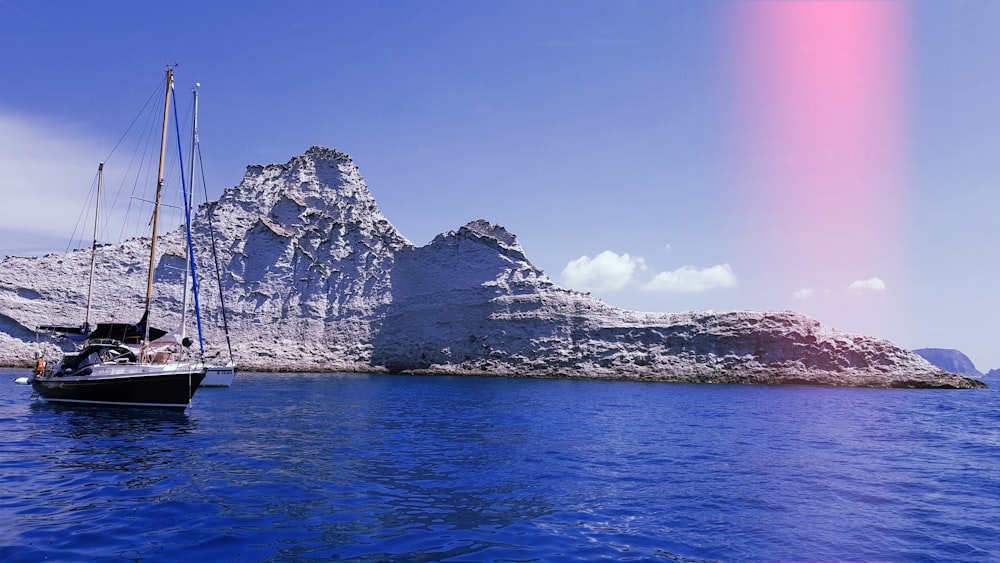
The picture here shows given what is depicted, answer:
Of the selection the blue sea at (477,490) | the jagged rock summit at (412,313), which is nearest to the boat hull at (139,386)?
the blue sea at (477,490)

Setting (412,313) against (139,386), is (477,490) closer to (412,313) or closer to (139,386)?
(139,386)

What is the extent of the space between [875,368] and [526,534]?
8052cm

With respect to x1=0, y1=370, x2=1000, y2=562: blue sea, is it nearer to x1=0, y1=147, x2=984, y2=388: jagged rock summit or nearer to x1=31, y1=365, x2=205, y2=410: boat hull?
x1=31, y1=365, x2=205, y2=410: boat hull

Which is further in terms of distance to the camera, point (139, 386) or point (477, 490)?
point (139, 386)

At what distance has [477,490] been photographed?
529 inches

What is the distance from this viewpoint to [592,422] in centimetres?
2817

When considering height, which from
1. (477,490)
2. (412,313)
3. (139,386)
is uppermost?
(412,313)

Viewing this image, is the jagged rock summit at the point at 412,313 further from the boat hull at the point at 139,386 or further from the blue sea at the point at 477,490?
the blue sea at the point at 477,490

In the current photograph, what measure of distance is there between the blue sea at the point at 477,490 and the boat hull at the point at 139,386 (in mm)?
979

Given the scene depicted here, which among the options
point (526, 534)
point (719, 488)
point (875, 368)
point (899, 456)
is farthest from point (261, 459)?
point (875, 368)

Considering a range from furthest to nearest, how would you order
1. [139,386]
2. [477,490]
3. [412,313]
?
[412,313], [139,386], [477,490]

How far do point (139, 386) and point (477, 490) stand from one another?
21.3 m

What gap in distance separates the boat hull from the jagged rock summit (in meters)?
46.6

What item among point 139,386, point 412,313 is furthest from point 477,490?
point 412,313
